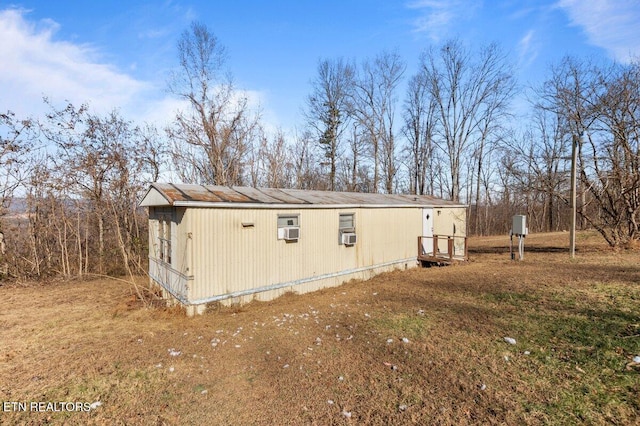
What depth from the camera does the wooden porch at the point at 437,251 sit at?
10.9m

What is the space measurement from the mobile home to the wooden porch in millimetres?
896

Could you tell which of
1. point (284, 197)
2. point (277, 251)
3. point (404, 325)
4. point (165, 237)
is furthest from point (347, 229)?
point (165, 237)

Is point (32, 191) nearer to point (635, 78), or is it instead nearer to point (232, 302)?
point (232, 302)

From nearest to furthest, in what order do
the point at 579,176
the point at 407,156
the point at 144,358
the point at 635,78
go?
the point at 144,358, the point at 635,78, the point at 579,176, the point at 407,156

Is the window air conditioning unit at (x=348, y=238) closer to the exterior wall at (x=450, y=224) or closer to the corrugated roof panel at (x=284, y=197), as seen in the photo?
the corrugated roof panel at (x=284, y=197)

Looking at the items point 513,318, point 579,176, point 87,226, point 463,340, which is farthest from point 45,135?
point 579,176

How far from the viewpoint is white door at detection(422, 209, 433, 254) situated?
11.5 metres

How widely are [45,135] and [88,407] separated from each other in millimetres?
10984

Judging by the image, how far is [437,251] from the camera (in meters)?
11.4

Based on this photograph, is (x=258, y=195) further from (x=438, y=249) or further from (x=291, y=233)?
(x=438, y=249)

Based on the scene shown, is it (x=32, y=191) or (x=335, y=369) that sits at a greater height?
(x=32, y=191)

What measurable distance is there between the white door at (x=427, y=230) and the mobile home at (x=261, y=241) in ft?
3.61

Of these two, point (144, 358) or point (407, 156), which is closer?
point (144, 358)

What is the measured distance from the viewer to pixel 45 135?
10.6 m
